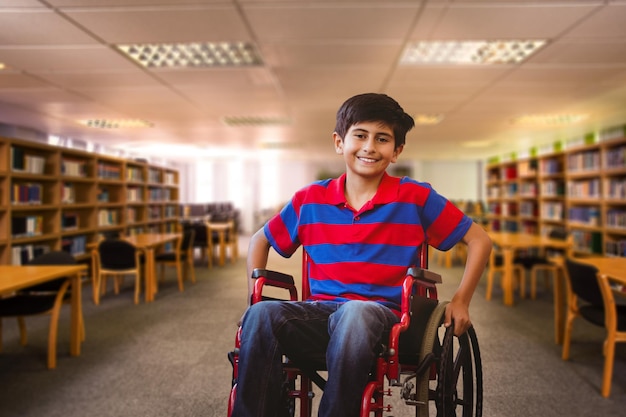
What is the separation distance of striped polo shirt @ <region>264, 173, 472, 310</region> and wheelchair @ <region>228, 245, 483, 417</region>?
78mm

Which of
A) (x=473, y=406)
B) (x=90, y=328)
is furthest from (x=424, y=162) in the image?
(x=473, y=406)

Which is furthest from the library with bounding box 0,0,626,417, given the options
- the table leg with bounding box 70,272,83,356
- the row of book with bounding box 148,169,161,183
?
the row of book with bounding box 148,169,161,183

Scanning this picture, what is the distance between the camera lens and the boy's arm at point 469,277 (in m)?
1.19

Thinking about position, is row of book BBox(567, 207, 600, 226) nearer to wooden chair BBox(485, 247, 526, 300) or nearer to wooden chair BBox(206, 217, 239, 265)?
wooden chair BBox(485, 247, 526, 300)

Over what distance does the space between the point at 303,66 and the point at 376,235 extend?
8.52 feet

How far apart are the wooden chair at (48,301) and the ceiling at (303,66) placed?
1536mm

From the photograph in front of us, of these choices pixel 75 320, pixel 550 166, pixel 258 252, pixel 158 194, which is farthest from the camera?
pixel 158 194

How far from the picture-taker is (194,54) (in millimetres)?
3326

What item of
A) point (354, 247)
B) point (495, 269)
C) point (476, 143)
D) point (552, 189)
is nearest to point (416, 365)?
point (354, 247)

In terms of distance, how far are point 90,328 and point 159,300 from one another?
0.96 m

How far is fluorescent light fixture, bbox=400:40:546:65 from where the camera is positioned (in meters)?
3.09

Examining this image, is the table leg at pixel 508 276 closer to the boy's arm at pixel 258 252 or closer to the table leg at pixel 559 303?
the table leg at pixel 559 303

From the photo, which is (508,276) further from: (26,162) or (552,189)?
(26,162)

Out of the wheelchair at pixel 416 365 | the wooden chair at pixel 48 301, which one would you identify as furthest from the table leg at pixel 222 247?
the wheelchair at pixel 416 365
